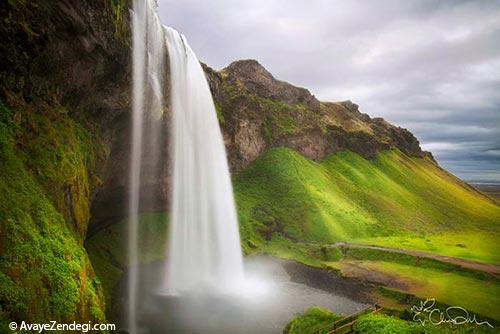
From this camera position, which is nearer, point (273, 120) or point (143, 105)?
point (143, 105)

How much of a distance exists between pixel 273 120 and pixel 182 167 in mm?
45511

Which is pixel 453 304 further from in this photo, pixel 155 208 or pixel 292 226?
pixel 155 208

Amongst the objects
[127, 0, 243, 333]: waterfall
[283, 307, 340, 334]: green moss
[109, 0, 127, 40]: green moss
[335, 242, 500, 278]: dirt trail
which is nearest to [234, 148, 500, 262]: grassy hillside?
[335, 242, 500, 278]: dirt trail

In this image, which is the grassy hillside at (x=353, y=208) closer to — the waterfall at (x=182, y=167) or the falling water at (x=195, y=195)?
the falling water at (x=195, y=195)

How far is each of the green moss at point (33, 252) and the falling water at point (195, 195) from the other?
17.4m

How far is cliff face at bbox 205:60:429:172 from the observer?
68.8 m

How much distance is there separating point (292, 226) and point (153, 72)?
1391 inches

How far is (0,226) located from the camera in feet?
43.4

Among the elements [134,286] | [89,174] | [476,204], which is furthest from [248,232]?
[476,204]

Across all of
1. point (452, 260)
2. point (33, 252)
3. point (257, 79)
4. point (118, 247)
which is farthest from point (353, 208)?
point (33, 252)

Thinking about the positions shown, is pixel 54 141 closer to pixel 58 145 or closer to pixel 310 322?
pixel 58 145

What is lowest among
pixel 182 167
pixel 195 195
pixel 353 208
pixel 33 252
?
pixel 353 208

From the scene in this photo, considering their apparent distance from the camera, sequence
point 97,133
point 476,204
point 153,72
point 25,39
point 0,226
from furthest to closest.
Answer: point 476,204
point 153,72
point 97,133
point 25,39
point 0,226

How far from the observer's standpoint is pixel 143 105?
31.4 m
